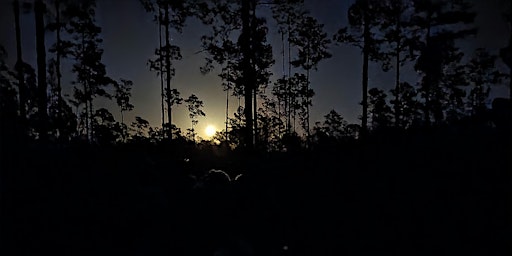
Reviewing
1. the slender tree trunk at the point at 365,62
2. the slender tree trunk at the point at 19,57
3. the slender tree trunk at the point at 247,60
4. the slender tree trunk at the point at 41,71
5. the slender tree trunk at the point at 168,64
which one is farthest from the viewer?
the slender tree trunk at the point at 168,64

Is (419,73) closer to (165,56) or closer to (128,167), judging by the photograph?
(165,56)

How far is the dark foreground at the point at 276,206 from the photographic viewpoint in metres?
4.95

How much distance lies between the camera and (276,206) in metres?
5.95

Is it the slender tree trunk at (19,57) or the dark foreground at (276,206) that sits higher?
the slender tree trunk at (19,57)

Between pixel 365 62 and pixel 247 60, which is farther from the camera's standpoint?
pixel 365 62

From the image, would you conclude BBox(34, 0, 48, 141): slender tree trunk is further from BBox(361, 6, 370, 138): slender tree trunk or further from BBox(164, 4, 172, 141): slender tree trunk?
BBox(361, 6, 370, 138): slender tree trunk

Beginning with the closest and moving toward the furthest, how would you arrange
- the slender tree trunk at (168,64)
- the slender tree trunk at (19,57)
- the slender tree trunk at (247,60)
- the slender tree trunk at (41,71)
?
the slender tree trunk at (247,60) → the slender tree trunk at (41,71) → the slender tree trunk at (19,57) → the slender tree trunk at (168,64)

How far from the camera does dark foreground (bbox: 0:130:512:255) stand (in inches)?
195

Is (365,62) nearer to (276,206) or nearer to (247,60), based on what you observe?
(247,60)

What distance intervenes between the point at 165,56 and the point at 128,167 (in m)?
17.0

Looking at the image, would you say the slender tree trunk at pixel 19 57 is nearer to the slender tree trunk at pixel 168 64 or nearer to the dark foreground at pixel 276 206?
the slender tree trunk at pixel 168 64

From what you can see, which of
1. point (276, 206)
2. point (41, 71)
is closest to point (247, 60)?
point (41, 71)

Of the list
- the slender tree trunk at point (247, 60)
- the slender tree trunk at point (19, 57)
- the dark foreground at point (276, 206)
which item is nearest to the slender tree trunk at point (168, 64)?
the slender tree trunk at point (19, 57)

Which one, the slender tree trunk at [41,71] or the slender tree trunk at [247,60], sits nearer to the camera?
the slender tree trunk at [247,60]
